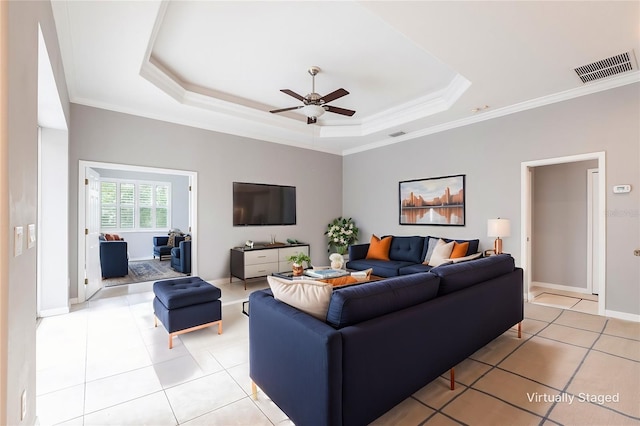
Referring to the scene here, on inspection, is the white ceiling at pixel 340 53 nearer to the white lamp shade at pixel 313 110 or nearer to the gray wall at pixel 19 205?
the white lamp shade at pixel 313 110

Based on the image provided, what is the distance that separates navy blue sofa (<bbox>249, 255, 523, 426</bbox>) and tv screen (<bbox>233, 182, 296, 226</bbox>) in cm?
379

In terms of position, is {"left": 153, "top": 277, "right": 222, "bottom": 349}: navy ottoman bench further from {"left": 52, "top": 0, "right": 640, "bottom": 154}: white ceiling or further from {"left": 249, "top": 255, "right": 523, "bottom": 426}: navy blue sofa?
{"left": 52, "top": 0, "right": 640, "bottom": 154}: white ceiling

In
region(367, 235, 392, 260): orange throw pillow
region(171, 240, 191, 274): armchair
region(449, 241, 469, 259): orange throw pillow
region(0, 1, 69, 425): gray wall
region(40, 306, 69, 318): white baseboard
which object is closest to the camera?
region(0, 1, 69, 425): gray wall

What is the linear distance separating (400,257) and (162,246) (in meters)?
6.42

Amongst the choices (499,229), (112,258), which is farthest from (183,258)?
(499,229)

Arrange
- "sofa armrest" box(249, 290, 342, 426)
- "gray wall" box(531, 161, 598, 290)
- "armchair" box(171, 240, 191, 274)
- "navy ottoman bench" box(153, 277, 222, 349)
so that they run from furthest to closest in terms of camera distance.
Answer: "armchair" box(171, 240, 191, 274) < "gray wall" box(531, 161, 598, 290) < "navy ottoman bench" box(153, 277, 222, 349) < "sofa armrest" box(249, 290, 342, 426)

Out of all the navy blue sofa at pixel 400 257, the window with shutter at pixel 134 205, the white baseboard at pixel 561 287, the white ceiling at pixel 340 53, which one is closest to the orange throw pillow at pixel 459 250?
the navy blue sofa at pixel 400 257

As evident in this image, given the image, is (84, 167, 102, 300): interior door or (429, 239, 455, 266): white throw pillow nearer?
(84, 167, 102, 300): interior door

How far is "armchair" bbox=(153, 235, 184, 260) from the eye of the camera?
797cm

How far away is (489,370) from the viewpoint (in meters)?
2.45

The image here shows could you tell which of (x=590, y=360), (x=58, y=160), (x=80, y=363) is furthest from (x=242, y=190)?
(x=590, y=360)

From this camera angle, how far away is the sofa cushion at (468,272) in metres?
2.24

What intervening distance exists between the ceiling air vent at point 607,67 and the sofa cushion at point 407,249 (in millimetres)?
3093

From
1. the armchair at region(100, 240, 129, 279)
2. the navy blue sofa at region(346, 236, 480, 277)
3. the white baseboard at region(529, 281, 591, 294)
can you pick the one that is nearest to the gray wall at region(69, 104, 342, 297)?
the navy blue sofa at region(346, 236, 480, 277)
